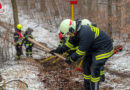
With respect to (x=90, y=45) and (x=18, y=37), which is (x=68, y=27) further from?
(x=18, y=37)

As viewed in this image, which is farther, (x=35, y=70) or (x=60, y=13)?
(x=60, y=13)

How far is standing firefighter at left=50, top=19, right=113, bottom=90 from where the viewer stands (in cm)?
369

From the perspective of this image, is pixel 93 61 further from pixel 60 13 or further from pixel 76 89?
pixel 60 13

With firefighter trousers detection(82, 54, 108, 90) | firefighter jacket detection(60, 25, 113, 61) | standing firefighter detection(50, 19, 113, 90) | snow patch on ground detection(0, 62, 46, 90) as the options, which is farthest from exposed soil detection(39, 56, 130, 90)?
firefighter jacket detection(60, 25, 113, 61)

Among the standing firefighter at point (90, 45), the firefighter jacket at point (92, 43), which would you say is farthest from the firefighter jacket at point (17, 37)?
the firefighter jacket at point (92, 43)

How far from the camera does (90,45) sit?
12.4ft

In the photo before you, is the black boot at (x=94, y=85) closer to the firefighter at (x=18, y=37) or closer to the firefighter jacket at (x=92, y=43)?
the firefighter jacket at (x=92, y=43)

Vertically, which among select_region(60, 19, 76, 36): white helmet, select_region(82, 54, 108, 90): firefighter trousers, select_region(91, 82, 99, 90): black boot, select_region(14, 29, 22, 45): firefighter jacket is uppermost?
select_region(60, 19, 76, 36): white helmet

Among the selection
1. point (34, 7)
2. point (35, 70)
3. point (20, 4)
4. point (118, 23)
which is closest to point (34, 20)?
point (34, 7)

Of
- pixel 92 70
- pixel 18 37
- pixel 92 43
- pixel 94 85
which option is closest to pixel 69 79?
pixel 94 85

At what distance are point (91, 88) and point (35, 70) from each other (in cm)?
286

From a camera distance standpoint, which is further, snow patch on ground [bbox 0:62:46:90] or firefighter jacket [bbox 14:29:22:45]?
firefighter jacket [bbox 14:29:22:45]

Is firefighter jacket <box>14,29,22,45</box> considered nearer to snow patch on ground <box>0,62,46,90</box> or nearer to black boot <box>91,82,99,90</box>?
snow patch on ground <box>0,62,46,90</box>

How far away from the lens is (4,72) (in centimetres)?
596
